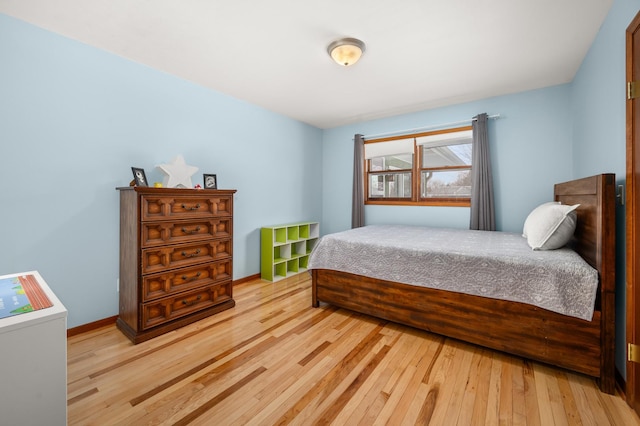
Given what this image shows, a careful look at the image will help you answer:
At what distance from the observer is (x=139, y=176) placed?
2.43m

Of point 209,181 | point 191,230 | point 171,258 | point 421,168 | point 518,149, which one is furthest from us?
point 421,168

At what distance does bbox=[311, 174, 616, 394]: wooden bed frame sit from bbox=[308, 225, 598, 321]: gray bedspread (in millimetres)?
68

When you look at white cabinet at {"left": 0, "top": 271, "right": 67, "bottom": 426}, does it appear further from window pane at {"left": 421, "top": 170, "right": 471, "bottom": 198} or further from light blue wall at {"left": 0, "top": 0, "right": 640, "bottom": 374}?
window pane at {"left": 421, "top": 170, "right": 471, "bottom": 198}

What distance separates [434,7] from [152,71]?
2.55m

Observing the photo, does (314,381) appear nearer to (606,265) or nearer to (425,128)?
(606,265)

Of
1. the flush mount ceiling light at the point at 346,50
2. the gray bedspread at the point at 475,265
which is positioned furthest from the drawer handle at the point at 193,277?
the flush mount ceiling light at the point at 346,50

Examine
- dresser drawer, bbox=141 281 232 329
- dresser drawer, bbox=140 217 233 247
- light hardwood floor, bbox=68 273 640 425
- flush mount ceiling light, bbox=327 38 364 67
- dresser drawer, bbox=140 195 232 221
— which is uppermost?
flush mount ceiling light, bbox=327 38 364 67

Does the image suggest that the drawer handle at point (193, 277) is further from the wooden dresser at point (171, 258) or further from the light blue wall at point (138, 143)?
the light blue wall at point (138, 143)

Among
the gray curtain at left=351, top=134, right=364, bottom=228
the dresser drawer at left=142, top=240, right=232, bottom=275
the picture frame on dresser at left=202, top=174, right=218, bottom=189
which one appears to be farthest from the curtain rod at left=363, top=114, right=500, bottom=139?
the dresser drawer at left=142, top=240, right=232, bottom=275

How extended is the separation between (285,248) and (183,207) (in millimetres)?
1876

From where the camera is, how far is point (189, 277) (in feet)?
8.23

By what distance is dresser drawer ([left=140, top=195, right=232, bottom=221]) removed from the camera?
7.29 feet

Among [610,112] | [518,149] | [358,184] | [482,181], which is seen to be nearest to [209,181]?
[358,184]

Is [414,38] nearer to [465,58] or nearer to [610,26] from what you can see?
[465,58]
